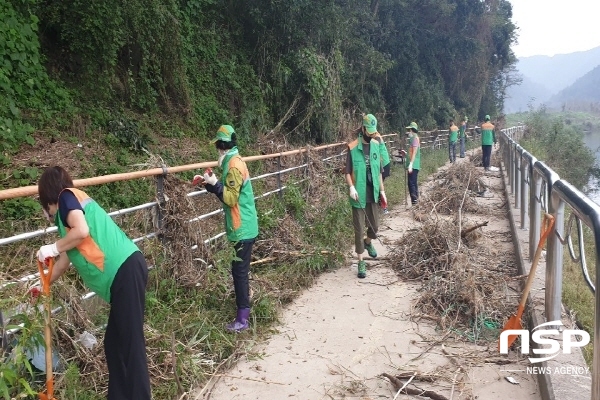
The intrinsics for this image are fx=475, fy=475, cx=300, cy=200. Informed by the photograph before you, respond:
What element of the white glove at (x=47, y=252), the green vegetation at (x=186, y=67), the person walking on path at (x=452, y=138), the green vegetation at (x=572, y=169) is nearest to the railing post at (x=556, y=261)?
the green vegetation at (x=572, y=169)

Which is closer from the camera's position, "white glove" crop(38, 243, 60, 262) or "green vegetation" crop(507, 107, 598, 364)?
"white glove" crop(38, 243, 60, 262)

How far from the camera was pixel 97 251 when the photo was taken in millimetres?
2604

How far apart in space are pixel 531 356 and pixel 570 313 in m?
0.47

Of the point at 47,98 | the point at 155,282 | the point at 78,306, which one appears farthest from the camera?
the point at 47,98

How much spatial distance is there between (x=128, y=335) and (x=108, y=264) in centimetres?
43

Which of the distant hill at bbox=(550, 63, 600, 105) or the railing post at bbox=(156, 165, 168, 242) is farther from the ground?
the distant hill at bbox=(550, 63, 600, 105)

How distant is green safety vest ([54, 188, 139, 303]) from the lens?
8.51 feet

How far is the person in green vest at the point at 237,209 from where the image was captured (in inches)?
158

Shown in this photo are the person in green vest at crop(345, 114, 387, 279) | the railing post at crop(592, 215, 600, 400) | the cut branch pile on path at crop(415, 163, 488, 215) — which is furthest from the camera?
the cut branch pile on path at crop(415, 163, 488, 215)

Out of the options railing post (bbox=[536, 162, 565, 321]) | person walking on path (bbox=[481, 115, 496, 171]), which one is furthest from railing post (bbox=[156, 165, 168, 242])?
person walking on path (bbox=[481, 115, 496, 171])

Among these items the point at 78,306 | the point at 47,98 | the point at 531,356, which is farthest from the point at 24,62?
the point at 531,356

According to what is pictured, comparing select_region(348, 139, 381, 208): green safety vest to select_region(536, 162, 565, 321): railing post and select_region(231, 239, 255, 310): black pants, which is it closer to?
select_region(231, 239, 255, 310): black pants

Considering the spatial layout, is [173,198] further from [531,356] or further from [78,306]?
[531,356]

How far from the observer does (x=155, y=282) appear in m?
4.27
